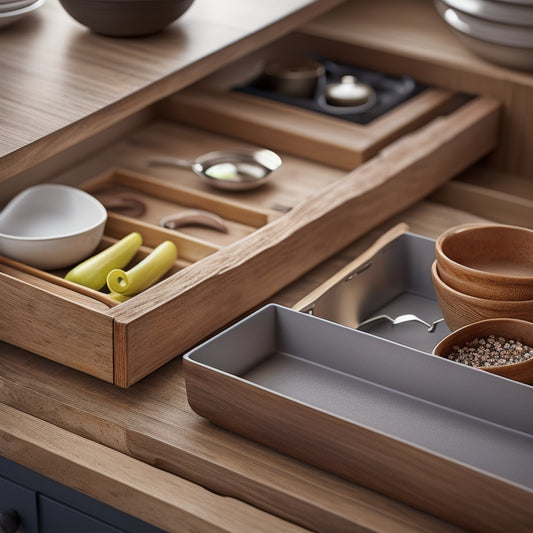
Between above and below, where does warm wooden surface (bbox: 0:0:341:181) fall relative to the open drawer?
above

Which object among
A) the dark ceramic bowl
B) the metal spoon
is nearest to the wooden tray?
the metal spoon

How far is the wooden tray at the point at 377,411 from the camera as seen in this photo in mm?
1150

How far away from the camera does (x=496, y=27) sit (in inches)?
75.7

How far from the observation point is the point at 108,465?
4.27 feet

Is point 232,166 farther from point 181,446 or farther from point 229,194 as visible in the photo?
point 181,446

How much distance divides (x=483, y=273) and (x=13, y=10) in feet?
2.66

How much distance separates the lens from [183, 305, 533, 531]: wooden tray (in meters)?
1.15

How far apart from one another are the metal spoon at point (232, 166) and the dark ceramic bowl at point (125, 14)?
22 cm

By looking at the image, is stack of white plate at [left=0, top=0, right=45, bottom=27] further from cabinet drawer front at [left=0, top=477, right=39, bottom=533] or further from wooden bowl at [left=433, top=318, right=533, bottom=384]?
wooden bowl at [left=433, top=318, right=533, bottom=384]

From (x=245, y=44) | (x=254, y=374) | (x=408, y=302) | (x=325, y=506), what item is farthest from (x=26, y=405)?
(x=245, y=44)

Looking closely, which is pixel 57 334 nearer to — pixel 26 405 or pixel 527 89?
pixel 26 405

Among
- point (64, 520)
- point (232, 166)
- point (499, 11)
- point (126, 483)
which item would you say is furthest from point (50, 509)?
point (499, 11)

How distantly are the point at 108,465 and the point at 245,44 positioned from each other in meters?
0.72

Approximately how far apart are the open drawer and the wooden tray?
0.28ft
